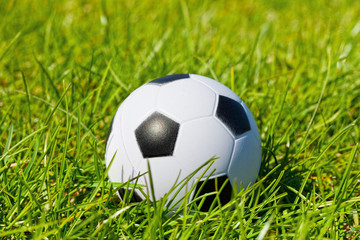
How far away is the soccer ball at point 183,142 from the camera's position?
82.6 inches

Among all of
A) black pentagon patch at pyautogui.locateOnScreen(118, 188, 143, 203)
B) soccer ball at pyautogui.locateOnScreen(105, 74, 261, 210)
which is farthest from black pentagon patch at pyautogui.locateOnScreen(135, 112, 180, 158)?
black pentagon patch at pyautogui.locateOnScreen(118, 188, 143, 203)

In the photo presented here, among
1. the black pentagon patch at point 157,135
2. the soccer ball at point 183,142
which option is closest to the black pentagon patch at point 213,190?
the soccer ball at point 183,142

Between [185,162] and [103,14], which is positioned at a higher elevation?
[103,14]

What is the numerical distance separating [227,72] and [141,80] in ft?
2.95

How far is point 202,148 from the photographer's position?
2.09 m

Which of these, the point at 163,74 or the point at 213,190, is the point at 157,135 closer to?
the point at 213,190

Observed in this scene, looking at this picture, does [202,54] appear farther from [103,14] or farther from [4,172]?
[4,172]

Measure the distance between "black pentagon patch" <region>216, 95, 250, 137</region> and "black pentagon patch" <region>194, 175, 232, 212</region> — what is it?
28cm

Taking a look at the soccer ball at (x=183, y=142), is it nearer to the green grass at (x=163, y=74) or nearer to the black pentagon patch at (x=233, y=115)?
the black pentagon patch at (x=233, y=115)

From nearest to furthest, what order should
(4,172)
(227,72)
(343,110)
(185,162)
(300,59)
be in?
(185,162)
(4,172)
(343,110)
(227,72)
(300,59)

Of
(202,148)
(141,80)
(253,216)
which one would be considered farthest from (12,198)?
(141,80)

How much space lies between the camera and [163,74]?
366cm

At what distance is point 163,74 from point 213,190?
1.75m

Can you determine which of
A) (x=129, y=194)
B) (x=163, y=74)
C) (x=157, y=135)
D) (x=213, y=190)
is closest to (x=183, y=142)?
(x=157, y=135)
